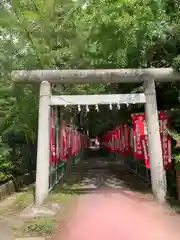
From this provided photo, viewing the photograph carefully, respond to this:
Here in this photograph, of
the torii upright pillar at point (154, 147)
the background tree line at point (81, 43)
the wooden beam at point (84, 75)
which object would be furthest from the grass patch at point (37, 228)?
the wooden beam at point (84, 75)

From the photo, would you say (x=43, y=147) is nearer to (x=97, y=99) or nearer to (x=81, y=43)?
(x=97, y=99)

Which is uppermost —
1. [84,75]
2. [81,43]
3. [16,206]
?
[81,43]

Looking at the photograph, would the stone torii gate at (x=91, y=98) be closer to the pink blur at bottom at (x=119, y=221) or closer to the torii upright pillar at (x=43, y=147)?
the torii upright pillar at (x=43, y=147)

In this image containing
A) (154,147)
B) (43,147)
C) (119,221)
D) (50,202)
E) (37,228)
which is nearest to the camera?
(37,228)

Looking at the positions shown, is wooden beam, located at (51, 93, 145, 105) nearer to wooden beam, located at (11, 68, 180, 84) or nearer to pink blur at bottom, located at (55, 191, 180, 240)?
wooden beam, located at (11, 68, 180, 84)

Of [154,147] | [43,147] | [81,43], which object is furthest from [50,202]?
[81,43]

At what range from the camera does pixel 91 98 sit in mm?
9938

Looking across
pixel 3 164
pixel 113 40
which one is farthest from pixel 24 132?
pixel 113 40

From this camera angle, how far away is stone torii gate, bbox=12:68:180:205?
951 centimetres

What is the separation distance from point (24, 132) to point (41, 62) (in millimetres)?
5353

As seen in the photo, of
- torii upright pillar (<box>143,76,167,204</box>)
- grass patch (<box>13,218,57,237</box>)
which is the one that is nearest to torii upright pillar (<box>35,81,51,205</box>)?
grass patch (<box>13,218,57,237</box>)

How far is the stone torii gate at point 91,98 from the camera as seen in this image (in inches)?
374

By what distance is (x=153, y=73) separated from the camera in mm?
9859

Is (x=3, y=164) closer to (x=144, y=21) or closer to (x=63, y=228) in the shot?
(x=63, y=228)
